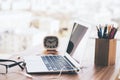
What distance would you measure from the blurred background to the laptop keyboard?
1153 millimetres

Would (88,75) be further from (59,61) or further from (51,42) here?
(51,42)

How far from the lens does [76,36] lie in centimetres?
139

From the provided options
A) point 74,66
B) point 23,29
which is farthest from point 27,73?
point 23,29

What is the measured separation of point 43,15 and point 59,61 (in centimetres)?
149

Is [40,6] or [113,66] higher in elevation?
[40,6]

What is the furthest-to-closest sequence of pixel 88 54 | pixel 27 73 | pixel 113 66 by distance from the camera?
pixel 88 54, pixel 113 66, pixel 27 73

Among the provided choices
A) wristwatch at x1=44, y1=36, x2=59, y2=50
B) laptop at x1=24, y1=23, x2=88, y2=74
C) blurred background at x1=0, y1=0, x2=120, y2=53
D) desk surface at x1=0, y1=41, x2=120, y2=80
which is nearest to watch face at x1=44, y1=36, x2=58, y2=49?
wristwatch at x1=44, y1=36, x2=59, y2=50

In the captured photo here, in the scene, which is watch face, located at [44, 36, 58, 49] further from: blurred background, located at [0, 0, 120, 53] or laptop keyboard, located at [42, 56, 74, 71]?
blurred background, located at [0, 0, 120, 53]

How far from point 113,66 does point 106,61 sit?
5cm

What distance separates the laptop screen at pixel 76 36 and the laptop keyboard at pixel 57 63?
8cm

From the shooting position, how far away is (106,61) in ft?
4.30

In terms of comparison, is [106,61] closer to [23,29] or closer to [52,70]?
[52,70]

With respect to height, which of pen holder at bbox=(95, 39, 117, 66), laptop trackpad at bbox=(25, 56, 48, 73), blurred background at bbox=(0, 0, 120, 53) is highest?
blurred background at bbox=(0, 0, 120, 53)

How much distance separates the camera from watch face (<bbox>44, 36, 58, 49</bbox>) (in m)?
1.71
